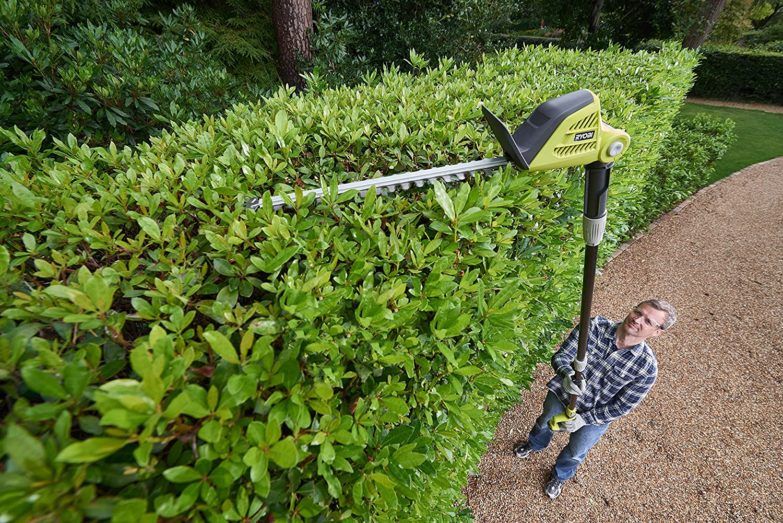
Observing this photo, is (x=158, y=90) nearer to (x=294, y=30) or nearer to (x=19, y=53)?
(x=19, y=53)

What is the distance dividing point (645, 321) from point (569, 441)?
125 cm

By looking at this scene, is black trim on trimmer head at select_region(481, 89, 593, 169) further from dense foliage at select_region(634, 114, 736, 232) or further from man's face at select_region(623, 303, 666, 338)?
dense foliage at select_region(634, 114, 736, 232)

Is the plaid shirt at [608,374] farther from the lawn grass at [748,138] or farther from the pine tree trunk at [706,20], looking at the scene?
the pine tree trunk at [706,20]

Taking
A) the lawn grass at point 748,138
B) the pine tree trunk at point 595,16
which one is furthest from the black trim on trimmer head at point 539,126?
the pine tree trunk at point 595,16

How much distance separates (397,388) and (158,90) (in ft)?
13.3

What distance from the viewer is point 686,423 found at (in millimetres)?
3752

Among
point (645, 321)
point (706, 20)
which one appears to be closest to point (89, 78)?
point (645, 321)

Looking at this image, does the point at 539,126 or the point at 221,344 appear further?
the point at 539,126

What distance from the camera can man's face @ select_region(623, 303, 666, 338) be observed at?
98.0 inches

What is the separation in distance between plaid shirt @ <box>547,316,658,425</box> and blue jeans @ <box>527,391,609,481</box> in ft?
0.39

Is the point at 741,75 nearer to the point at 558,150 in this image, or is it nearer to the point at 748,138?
the point at 748,138

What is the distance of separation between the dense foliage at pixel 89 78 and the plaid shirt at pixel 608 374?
3.70 meters

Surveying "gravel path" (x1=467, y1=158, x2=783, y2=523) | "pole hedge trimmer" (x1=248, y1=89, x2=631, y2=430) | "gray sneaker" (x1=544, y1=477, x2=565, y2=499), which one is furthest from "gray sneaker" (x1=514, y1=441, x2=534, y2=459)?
"pole hedge trimmer" (x1=248, y1=89, x2=631, y2=430)

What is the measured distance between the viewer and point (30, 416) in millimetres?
758
